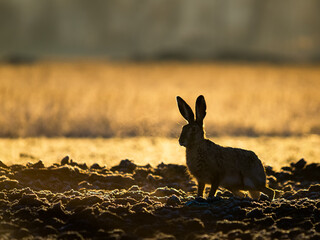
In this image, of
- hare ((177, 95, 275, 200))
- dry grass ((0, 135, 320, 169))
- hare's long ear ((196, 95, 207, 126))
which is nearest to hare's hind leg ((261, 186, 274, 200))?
hare ((177, 95, 275, 200))

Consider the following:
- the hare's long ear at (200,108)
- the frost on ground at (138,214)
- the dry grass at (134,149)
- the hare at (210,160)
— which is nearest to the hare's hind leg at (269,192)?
the hare at (210,160)

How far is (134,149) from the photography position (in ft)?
62.7

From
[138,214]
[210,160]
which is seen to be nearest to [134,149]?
[210,160]

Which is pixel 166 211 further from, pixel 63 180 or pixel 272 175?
pixel 272 175

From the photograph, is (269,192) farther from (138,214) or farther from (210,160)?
(138,214)

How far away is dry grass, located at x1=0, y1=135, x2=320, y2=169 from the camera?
653 inches

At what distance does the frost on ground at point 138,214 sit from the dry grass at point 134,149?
355cm

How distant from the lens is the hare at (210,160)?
35.6ft

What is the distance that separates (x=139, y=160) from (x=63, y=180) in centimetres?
403

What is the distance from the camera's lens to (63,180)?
12.9 meters

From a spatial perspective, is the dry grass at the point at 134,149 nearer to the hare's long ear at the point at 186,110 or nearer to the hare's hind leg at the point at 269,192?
the hare's hind leg at the point at 269,192

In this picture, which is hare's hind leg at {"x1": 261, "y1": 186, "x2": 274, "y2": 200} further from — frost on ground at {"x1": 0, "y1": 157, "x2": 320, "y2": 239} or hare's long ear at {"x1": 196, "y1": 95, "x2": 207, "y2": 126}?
hare's long ear at {"x1": 196, "y1": 95, "x2": 207, "y2": 126}

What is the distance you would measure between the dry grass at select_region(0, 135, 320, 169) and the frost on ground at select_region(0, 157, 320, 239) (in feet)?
11.7

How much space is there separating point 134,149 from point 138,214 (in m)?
9.45
